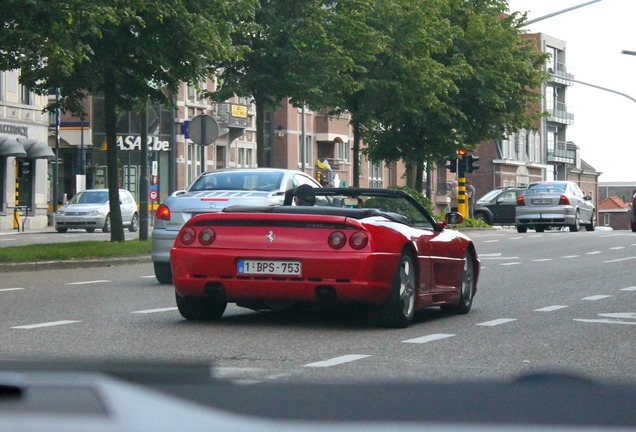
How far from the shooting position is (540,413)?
6.43 ft

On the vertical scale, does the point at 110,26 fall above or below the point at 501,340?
above

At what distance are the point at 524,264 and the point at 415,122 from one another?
951 inches

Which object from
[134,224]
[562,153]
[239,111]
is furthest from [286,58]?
[562,153]

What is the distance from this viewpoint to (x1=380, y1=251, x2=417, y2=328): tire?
37.4 feet

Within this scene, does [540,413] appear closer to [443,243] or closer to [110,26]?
[443,243]

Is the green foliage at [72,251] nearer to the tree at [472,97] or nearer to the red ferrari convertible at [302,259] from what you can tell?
the red ferrari convertible at [302,259]

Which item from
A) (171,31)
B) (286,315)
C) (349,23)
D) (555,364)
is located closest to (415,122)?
(349,23)

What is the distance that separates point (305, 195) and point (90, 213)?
36857 mm

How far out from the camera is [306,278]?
1109cm

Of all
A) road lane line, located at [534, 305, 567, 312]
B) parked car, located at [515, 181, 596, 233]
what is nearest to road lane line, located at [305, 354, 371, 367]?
road lane line, located at [534, 305, 567, 312]

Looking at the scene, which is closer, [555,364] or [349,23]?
[555,364]

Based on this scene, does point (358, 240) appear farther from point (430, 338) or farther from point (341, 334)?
point (430, 338)

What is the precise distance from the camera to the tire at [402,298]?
11.4 meters

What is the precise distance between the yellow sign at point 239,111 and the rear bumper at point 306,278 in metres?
65.7
